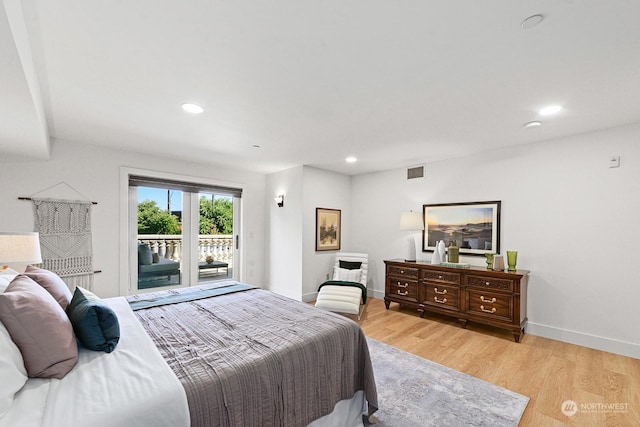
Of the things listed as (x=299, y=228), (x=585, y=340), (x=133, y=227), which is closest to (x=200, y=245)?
(x=133, y=227)

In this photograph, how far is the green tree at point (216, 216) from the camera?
4.85 metres

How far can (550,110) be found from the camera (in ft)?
8.46

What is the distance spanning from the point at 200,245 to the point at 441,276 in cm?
389

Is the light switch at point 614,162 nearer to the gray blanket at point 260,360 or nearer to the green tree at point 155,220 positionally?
the gray blanket at point 260,360

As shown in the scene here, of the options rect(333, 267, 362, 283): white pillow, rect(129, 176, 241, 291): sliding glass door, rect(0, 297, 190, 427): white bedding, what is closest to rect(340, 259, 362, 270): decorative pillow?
rect(333, 267, 362, 283): white pillow

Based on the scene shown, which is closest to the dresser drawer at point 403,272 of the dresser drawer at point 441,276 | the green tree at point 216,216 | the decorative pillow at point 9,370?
the dresser drawer at point 441,276

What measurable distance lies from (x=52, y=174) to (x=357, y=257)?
4.40 meters

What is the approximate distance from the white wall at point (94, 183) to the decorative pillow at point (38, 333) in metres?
2.75

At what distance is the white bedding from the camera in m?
1.00

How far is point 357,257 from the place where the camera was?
4941mm

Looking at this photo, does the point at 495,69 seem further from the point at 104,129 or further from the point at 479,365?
the point at 104,129

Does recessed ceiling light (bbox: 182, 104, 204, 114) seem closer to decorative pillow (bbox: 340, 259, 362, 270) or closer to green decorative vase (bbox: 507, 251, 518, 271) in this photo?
decorative pillow (bbox: 340, 259, 362, 270)

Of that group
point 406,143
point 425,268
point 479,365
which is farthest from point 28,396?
point 425,268

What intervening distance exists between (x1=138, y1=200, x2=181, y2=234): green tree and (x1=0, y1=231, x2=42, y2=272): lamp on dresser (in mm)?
2085
